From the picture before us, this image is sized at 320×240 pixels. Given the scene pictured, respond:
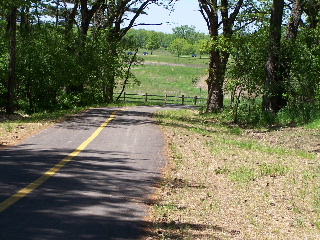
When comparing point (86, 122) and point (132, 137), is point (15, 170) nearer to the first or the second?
point (132, 137)

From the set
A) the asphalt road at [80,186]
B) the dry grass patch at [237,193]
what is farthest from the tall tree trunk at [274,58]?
the asphalt road at [80,186]

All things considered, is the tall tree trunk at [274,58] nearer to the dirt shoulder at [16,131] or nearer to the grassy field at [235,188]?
the grassy field at [235,188]

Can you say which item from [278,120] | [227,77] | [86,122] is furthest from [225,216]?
[227,77]

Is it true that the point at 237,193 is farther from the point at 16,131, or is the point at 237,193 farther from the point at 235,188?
the point at 16,131

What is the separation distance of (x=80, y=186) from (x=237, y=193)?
2811 mm

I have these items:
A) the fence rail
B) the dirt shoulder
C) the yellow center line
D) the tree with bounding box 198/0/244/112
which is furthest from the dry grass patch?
the fence rail

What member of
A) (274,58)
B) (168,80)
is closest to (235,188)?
(274,58)

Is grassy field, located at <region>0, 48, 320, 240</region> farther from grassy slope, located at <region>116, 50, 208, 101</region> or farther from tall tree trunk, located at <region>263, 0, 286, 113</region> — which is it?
grassy slope, located at <region>116, 50, 208, 101</region>

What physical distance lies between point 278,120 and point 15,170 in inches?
589

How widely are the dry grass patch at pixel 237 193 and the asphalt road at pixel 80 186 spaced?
424mm

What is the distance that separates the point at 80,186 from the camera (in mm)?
7918

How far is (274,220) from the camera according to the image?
7.34 meters

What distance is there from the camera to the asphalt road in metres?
5.65

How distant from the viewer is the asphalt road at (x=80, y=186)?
5652 mm
